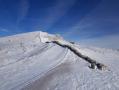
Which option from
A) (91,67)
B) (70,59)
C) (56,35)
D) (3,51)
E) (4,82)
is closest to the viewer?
(4,82)

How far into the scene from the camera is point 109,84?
Result: 36.7ft

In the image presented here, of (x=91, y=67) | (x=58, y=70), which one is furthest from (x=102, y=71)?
(x=58, y=70)

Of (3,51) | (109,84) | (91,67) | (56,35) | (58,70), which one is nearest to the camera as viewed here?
(109,84)

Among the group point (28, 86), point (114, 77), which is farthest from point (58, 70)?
point (114, 77)

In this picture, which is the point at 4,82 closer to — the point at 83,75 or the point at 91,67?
the point at 83,75

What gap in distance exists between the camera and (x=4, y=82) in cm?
1272

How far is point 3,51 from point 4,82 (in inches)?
424

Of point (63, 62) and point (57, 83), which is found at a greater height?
point (63, 62)

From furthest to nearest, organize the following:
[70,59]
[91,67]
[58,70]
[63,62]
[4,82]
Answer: [70,59] → [63,62] → [91,67] → [58,70] → [4,82]

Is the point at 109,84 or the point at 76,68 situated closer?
the point at 109,84

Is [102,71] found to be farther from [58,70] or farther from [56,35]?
[56,35]

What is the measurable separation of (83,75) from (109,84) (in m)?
2.50

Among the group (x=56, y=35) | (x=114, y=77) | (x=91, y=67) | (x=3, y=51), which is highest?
(x=56, y=35)

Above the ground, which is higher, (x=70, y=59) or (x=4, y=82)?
(x=70, y=59)
